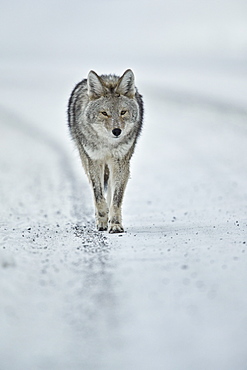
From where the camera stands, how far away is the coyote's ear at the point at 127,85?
859 cm

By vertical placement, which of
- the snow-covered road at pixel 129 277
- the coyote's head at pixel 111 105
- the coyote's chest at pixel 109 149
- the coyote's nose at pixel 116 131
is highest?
the coyote's head at pixel 111 105

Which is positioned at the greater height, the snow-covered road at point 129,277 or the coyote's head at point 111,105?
the coyote's head at point 111,105

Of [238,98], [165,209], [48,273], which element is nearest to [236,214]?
[165,209]

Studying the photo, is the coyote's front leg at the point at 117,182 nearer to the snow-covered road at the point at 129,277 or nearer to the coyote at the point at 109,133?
the coyote at the point at 109,133

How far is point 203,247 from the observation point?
20.9ft

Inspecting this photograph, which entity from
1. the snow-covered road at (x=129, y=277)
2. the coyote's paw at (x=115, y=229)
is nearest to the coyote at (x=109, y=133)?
the coyote's paw at (x=115, y=229)

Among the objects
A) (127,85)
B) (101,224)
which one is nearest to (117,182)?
(101,224)

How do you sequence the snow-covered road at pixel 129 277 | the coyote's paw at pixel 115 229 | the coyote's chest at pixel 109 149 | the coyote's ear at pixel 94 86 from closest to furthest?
the snow-covered road at pixel 129 277 < the coyote's paw at pixel 115 229 < the coyote's chest at pixel 109 149 < the coyote's ear at pixel 94 86

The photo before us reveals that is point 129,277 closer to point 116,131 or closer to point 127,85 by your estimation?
point 116,131

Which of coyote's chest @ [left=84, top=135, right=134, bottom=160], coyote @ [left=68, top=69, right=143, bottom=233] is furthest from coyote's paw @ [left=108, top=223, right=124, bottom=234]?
coyote's chest @ [left=84, top=135, right=134, bottom=160]

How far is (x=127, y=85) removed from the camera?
8688mm

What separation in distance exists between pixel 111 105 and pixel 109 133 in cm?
41

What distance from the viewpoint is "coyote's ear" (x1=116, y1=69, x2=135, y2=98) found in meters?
8.59

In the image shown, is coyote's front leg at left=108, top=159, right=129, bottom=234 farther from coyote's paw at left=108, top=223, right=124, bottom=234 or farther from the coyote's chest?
coyote's paw at left=108, top=223, right=124, bottom=234
